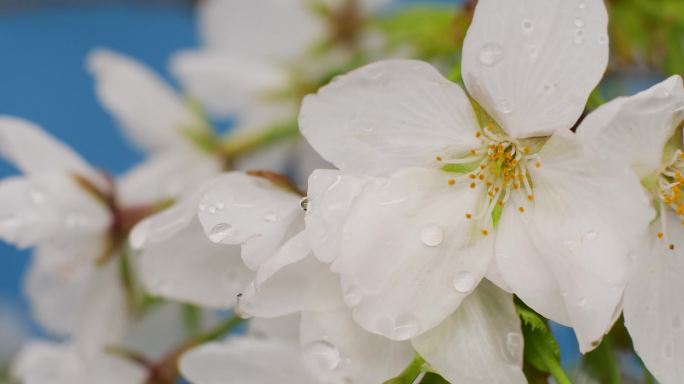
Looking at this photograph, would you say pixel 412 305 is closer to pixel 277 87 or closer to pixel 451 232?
pixel 451 232

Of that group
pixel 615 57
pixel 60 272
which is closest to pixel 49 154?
pixel 60 272

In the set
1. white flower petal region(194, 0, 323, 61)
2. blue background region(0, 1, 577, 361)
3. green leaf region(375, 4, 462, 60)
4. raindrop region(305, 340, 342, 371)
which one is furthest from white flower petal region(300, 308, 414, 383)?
blue background region(0, 1, 577, 361)

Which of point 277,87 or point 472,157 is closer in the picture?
point 472,157

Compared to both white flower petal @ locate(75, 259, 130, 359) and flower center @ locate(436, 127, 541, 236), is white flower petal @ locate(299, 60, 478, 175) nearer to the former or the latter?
flower center @ locate(436, 127, 541, 236)

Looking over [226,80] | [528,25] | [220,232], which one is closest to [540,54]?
[528,25]

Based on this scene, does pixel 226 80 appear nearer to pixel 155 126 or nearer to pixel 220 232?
pixel 155 126

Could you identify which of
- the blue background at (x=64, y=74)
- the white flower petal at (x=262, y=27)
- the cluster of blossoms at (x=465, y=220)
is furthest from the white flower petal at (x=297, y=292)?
the blue background at (x=64, y=74)

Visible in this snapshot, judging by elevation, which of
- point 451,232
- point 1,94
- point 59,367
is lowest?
point 1,94
